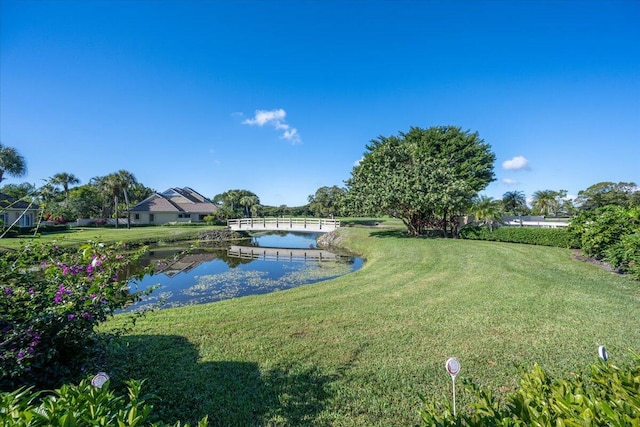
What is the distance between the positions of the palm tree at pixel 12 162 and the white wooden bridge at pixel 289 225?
29.1 meters

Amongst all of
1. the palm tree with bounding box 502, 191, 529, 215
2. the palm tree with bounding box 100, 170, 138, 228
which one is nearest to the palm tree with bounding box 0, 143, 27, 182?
the palm tree with bounding box 100, 170, 138, 228

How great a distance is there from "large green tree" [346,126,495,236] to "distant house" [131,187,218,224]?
31.0 metres

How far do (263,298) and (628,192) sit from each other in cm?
6537

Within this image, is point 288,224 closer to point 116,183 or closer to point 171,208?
point 171,208

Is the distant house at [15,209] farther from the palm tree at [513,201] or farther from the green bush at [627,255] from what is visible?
the palm tree at [513,201]

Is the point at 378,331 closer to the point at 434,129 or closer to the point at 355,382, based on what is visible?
the point at 355,382

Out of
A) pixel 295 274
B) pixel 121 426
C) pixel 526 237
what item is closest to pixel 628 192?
pixel 526 237

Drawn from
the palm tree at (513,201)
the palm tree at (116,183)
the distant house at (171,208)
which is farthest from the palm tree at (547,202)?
the palm tree at (116,183)

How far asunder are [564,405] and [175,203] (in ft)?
169

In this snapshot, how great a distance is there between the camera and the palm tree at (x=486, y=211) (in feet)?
64.3

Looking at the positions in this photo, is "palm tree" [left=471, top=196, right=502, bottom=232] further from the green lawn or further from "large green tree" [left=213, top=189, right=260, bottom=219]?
"large green tree" [left=213, top=189, right=260, bottom=219]

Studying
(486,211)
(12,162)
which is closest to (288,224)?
(486,211)

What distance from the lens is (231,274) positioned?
44.9 feet

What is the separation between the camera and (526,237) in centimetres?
1612
